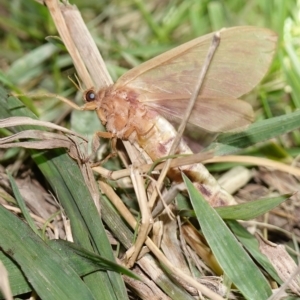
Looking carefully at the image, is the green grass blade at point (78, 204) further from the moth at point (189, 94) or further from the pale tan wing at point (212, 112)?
the pale tan wing at point (212, 112)

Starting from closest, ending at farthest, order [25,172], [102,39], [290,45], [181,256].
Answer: [181,256]
[25,172]
[290,45]
[102,39]

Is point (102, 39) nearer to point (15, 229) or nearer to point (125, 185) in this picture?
point (125, 185)

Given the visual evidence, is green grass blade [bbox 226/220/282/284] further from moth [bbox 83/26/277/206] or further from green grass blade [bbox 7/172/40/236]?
green grass blade [bbox 7/172/40/236]

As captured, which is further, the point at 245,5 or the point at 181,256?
the point at 245,5

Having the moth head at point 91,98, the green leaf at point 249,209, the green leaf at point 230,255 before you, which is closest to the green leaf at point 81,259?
the green leaf at point 230,255

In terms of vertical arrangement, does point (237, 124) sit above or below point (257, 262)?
above

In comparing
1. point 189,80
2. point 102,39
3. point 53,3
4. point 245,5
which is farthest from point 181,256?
point 245,5
